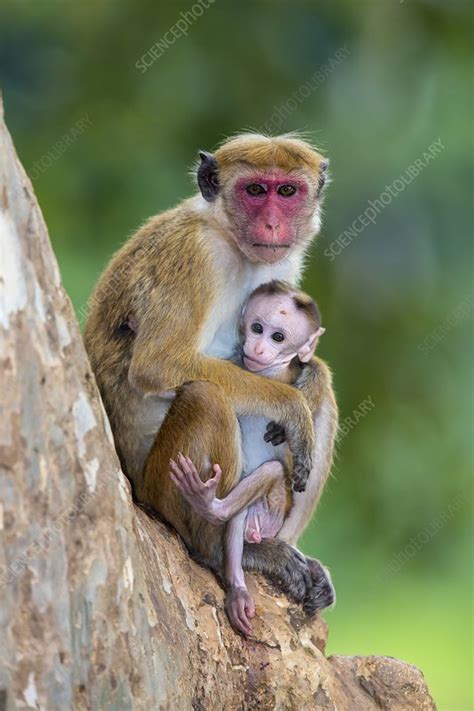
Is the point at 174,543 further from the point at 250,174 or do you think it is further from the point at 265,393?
the point at 250,174

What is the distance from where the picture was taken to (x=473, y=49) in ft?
41.4

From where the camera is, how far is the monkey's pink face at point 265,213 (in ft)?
17.5

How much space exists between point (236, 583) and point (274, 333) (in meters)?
1.21

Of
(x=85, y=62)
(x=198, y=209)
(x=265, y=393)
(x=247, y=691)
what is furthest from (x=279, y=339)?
(x=85, y=62)

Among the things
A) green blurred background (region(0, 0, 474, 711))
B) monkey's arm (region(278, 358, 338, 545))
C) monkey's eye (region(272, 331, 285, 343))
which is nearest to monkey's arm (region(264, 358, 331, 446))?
monkey's arm (region(278, 358, 338, 545))

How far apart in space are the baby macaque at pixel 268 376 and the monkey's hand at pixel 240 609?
12cm

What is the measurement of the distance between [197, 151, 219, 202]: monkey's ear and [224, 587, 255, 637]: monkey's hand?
1.87 metres

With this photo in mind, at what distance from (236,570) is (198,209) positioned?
176 cm

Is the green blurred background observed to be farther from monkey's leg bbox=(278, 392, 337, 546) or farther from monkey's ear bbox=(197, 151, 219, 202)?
monkey's ear bbox=(197, 151, 219, 202)

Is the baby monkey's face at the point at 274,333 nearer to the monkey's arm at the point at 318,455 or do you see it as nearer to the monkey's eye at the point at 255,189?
the monkey's arm at the point at 318,455

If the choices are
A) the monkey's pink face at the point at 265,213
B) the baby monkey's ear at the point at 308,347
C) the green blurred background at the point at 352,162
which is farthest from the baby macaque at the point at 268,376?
the green blurred background at the point at 352,162

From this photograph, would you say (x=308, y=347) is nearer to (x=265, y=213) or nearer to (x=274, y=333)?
(x=274, y=333)

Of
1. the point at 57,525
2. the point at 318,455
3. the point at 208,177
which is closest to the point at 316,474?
the point at 318,455

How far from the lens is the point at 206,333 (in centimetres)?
530
